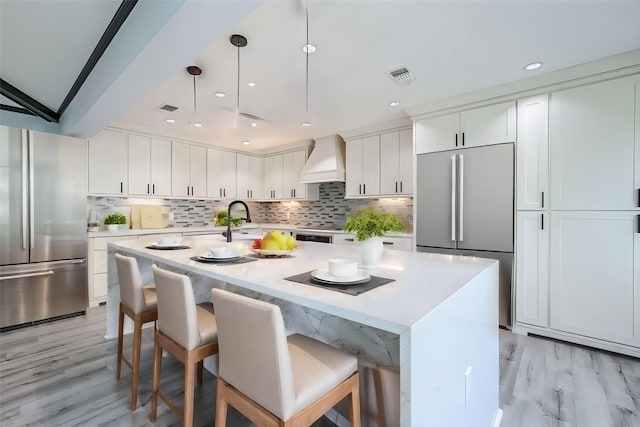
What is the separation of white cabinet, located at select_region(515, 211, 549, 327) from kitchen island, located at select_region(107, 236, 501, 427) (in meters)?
1.56

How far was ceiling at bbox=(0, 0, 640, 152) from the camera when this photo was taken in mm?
1708

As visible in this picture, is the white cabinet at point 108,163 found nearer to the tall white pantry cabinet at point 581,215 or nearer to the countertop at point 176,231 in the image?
the countertop at point 176,231

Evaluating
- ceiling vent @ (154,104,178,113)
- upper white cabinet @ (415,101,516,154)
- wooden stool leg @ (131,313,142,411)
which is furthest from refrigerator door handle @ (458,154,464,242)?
ceiling vent @ (154,104,178,113)

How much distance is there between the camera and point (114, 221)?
4.09m

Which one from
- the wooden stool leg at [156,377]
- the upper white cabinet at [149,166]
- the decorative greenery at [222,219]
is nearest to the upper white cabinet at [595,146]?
the wooden stool leg at [156,377]

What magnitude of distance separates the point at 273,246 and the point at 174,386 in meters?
1.21

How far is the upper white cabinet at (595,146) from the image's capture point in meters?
2.36

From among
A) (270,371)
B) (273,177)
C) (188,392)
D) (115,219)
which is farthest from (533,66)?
(115,219)

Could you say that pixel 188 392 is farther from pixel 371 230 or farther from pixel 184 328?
pixel 371 230

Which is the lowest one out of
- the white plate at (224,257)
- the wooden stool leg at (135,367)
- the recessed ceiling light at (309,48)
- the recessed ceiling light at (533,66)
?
the wooden stool leg at (135,367)

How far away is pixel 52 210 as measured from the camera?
125 inches

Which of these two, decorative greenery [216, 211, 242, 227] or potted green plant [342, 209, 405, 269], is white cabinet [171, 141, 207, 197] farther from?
potted green plant [342, 209, 405, 269]

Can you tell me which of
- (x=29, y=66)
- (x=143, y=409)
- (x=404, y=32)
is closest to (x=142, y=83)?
(x=29, y=66)

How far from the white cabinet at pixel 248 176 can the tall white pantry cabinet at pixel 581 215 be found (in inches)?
171
